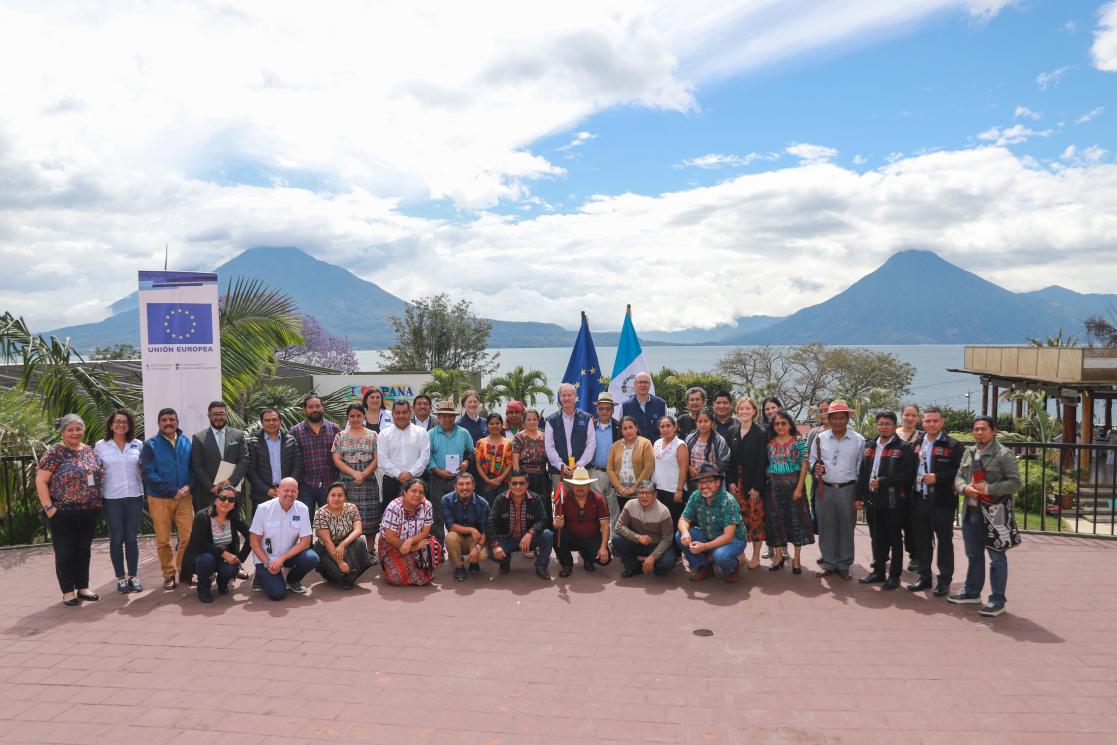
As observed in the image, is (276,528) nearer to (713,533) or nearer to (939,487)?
Result: (713,533)

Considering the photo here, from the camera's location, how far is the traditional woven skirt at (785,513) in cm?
705

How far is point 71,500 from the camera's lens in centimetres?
627

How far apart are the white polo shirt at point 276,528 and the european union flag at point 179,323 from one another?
2.75m

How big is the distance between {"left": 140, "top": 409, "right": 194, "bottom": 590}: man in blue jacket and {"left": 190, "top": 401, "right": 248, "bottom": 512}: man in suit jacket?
101 millimetres

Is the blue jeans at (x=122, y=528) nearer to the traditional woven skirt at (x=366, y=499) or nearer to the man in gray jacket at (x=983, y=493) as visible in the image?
the traditional woven skirt at (x=366, y=499)

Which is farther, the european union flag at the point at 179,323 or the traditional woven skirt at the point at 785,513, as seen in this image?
the european union flag at the point at 179,323

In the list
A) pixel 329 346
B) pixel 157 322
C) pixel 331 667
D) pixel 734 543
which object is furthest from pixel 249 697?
pixel 329 346

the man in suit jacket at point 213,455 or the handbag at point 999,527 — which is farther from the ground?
the man in suit jacket at point 213,455

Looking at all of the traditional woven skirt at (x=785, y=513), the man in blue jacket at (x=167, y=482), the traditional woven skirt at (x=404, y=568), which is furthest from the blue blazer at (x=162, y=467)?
the traditional woven skirt at (x=785, y=513)

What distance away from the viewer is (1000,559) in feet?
19.4

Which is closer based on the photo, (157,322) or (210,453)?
(210,453)

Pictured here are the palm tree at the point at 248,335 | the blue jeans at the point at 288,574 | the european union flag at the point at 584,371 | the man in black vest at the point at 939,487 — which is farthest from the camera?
the european union flag at the point at 584,371

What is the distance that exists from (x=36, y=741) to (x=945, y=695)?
5.24 m

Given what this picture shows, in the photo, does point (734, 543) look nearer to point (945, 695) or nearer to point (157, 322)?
point (945, 695)
